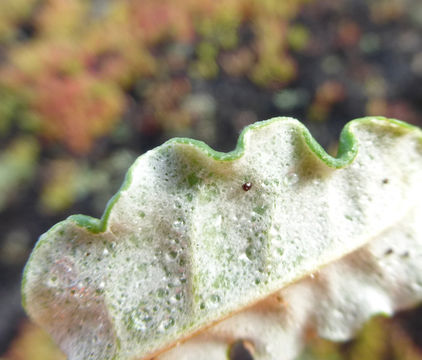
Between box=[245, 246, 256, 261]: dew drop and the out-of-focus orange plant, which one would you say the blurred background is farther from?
box=[245, 246, 256, 261]: dew drop

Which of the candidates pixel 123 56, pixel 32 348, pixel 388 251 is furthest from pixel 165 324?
pixel 123 56

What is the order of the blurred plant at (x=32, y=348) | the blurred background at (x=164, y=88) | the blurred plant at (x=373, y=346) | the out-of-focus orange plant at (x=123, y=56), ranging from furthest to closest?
the out-of-focus orange plant at (x=123, y=56) → the blurred background at (x=164, y=88) → the blurred plant at (x=32, y=348) → the blurred plant at (x=373, y=346)

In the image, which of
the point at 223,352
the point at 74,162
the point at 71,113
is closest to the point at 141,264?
the point at 223,352

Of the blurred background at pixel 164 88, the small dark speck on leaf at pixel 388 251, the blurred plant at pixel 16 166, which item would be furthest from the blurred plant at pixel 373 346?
the blurred plant at pixel 16 166

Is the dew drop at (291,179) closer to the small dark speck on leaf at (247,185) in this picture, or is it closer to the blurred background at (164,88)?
the small dark speck on leaf at (247,185)

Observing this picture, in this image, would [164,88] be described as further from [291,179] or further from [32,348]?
[291,179]

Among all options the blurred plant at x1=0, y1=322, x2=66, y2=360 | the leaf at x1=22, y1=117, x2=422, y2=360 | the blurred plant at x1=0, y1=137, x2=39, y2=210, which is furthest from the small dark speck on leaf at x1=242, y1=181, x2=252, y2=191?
the blurred plant at x1=0, y1=137, x2=39, y2=210
